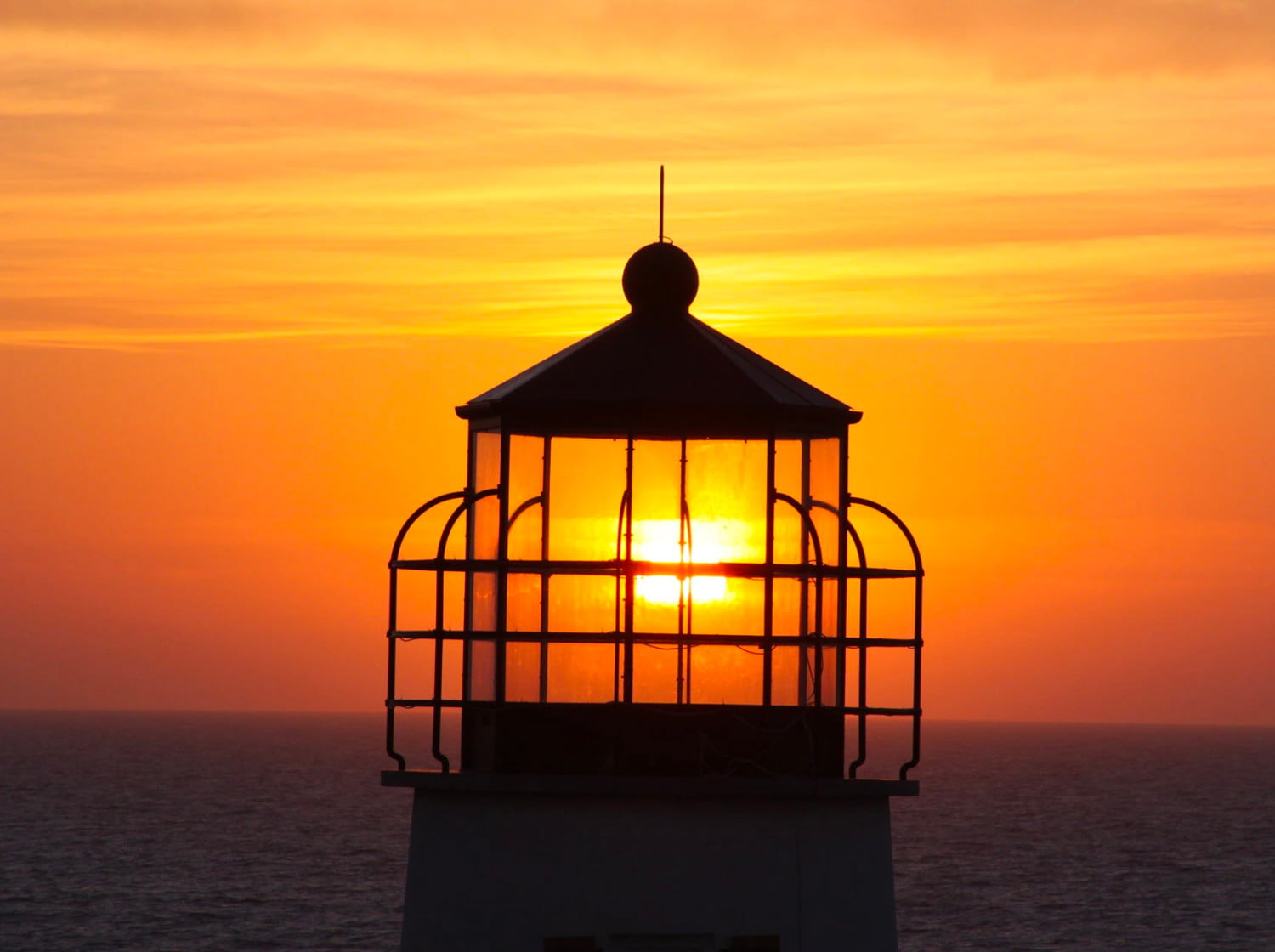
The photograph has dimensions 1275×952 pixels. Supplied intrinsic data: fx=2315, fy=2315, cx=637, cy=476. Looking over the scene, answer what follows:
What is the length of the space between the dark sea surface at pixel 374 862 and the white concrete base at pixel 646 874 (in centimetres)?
5031

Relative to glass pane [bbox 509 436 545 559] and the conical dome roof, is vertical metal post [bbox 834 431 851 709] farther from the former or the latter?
glass pane [bbox 509 436 545 559]

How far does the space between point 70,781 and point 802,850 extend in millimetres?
122873

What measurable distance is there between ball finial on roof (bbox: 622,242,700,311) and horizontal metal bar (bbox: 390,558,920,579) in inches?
50.5

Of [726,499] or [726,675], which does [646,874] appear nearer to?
[726,675]

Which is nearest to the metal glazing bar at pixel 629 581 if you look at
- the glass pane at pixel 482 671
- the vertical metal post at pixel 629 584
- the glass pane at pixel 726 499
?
the vertical metal post at pixel 629 584

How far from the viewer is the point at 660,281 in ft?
34.9

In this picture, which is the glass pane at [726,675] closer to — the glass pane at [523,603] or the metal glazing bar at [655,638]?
the metal glazing bar at [655,638]

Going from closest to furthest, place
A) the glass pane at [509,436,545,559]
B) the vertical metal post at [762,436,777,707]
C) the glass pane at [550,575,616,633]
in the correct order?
the vertical metal post at [762,436,777,707] < the glass pane at [550,575,616,633] < the glass pane at [509,436,545,559]

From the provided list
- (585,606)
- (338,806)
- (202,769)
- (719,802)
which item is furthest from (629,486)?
(202,769)

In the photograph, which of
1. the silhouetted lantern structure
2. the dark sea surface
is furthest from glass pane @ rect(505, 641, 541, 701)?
the dark sea surface

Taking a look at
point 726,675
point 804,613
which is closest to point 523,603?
point 726,675

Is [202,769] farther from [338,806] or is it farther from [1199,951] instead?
[1199,951]

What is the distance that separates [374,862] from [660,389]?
73297 millimetres

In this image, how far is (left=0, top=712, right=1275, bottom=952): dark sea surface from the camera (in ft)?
211
